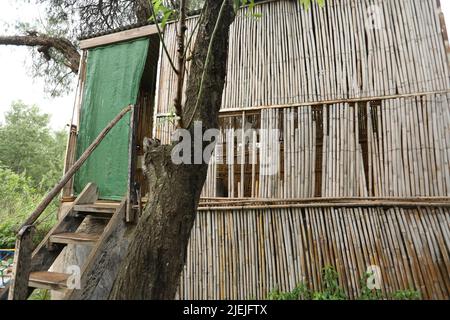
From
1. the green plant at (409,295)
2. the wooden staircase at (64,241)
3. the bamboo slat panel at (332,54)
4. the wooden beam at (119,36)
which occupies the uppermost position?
the wooden beam at (119,36)

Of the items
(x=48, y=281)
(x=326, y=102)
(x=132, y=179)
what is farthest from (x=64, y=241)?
(x=326, y=102)

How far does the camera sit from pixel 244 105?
13.5ft

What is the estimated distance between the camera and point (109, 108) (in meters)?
4.73

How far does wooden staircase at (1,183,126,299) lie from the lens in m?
2.34

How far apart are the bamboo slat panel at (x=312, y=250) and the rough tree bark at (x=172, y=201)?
2.02 metres

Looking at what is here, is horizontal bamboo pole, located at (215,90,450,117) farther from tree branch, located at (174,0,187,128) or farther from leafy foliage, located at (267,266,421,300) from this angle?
tree branch, located at (174,0,187,128)

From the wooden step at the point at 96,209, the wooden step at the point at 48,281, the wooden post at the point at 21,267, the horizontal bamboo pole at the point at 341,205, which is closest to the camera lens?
the wooden post at the point at 21,267

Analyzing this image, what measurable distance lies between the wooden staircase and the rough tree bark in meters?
0.88

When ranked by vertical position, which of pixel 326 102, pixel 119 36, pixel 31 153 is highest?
pixel 31 153

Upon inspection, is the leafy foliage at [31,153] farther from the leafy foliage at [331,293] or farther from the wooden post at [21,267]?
the leafy foliage at [331,293]

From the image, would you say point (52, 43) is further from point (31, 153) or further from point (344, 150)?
point (31, 153)

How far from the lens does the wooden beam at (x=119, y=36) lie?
15.1ft

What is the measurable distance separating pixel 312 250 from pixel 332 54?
268 cm

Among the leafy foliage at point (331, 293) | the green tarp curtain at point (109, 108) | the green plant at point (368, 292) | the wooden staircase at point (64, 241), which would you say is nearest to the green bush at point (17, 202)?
the green tarp curtain at point (109, 108)
